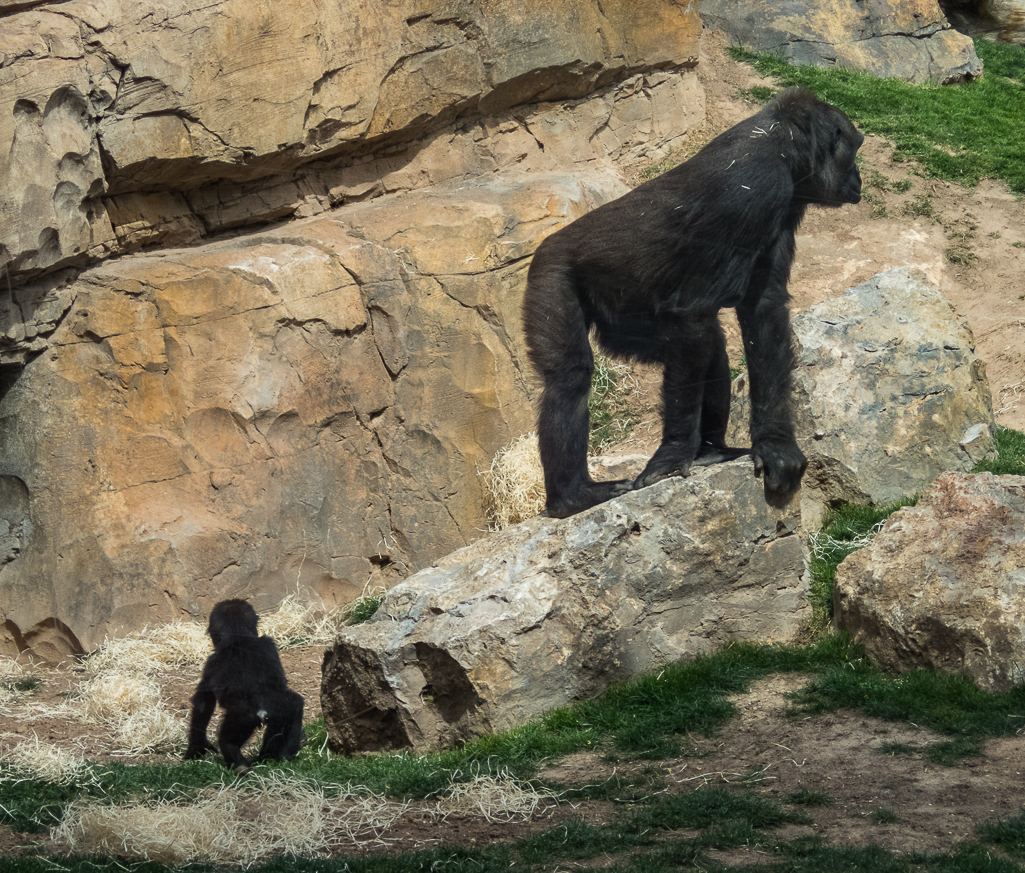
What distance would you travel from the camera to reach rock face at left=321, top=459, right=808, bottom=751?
168 inches

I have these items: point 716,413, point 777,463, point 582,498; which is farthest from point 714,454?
point 582,498

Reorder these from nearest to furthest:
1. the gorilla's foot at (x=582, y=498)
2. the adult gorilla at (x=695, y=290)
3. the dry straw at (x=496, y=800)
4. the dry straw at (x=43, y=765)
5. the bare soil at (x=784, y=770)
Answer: the bare soil at (x=784, y=770), the dry straw at (x=496, y=800), the dry straw at (x=43, y=765), the adult gorilla at (x=695, y=290), the gorilla's foot at (x=582, y=498)

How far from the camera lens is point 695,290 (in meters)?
4.65

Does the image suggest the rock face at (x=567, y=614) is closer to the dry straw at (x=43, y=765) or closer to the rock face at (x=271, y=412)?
the dry straw at (x=43, y=765)

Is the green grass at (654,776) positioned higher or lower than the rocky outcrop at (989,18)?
lower

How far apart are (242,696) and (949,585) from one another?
289 cm

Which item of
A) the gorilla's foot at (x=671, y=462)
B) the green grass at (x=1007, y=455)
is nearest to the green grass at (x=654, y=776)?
the gorilla's foot at (x=671, y=462)

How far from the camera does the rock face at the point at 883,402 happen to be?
6090 mm

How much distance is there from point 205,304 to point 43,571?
1922 mm

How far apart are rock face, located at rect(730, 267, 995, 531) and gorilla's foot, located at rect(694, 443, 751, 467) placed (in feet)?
4.47

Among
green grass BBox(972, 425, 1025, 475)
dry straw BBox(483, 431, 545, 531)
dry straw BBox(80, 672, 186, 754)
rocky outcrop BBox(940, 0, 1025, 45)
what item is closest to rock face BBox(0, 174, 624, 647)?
dry straw BBox(483, 431, 545, 531)

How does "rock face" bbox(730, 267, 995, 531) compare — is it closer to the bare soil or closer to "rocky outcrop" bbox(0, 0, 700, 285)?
the bare soil

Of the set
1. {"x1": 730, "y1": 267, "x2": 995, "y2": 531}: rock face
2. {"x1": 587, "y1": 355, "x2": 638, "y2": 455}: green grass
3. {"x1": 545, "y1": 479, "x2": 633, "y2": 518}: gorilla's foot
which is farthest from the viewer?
{"x1": 587, "y1": 355, "x2": 638, "y2": 455}: green grass

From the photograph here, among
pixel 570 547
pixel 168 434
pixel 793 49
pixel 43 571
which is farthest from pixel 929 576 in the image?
pixel 793 49
